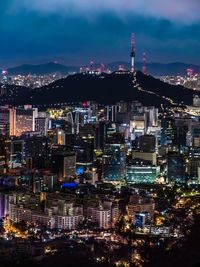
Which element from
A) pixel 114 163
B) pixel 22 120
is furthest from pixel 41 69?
pixel 114 163

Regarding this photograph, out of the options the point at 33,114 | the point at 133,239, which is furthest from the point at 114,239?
the point at 33,114

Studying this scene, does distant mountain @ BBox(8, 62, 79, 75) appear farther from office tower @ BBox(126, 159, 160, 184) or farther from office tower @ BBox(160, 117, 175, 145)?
office tower @ BBox(126, 159, 160, 184)

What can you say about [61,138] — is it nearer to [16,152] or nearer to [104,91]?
[16,152]

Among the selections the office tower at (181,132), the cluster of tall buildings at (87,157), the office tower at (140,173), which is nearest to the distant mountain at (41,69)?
the cluster of tall buildings at (87,157)

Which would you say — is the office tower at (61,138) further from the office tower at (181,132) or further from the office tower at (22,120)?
the office tower at (181,132)

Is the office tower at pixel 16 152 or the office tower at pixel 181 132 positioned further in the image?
the office tower at pixel 181 132

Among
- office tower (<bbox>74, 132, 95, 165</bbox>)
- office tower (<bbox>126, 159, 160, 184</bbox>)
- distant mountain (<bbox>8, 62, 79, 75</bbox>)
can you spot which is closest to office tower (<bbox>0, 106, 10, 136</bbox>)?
office tower (<bbox>74, 132, 95, 165</bbox>)

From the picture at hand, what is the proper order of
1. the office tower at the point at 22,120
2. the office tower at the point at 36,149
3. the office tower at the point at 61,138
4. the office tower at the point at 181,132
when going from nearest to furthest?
the office tower at the point at 36,149, the office tower at the point at 61,138, the office tower at the point at 181,132, the office tower at the point at 22,120
